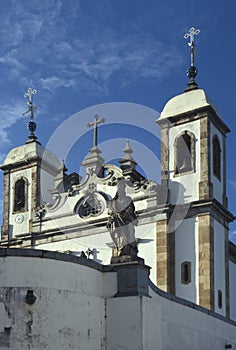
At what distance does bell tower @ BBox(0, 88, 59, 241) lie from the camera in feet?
113

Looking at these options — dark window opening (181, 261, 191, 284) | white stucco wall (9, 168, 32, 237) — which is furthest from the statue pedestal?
white stucco wall (9, 168, 32, 237)

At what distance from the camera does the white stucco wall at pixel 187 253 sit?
28391mm

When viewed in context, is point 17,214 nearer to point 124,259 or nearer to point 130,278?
point 124,259

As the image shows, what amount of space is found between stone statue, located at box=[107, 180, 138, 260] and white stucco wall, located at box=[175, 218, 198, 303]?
10412 mm

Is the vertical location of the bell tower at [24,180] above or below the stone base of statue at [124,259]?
above

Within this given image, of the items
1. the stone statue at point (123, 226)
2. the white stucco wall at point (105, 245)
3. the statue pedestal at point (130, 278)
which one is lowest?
the statue pedestal at point (130, 278)

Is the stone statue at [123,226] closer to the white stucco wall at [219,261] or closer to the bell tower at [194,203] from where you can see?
the bell tower at [194,203]

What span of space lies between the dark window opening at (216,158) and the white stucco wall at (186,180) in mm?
1163

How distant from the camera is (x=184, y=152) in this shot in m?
31.2

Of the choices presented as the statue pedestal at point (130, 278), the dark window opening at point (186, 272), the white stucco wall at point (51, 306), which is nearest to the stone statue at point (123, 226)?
the statue pedestal at point (130, 278)

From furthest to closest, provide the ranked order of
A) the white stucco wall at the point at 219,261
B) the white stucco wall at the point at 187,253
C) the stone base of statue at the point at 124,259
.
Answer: the white stucco wall at the point at 219,261 < the white stucco wall at the point at 187,253 < the stone base of statue at the point at 124,259

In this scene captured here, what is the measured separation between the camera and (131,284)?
1788 cm

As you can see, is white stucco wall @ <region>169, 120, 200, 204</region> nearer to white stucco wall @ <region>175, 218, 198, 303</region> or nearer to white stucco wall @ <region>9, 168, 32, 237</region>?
white stucco wall @ <region>175, 218, 198, 303</region>

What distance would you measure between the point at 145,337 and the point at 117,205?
332 centimetres
